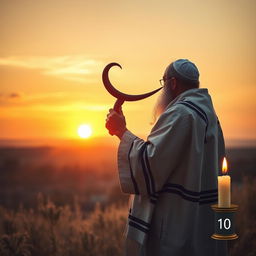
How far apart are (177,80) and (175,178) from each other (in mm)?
672

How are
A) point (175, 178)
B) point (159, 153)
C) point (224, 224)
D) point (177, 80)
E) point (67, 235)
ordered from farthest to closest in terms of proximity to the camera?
point (67, 235) < point (177, 80) < point (175, 178) < point (159, 153) < point (224, 224)

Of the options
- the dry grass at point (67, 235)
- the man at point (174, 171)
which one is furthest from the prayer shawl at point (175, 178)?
the dry grass at point (67, 235)

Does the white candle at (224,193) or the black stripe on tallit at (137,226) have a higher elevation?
the white candle at (224,193)

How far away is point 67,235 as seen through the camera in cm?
677

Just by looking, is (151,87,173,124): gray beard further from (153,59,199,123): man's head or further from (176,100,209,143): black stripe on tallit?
(176,100,209,143): black stripe on tallit

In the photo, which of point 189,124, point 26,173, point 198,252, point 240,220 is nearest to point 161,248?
point 198,252

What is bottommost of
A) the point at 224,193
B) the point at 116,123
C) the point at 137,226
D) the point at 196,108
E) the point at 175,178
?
the point at 137,226

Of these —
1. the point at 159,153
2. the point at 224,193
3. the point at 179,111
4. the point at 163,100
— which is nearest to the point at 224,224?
the point at 224,193

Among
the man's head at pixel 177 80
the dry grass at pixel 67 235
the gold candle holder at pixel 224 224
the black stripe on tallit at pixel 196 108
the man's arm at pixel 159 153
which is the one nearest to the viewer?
the gold candle holder at pixel 224 224

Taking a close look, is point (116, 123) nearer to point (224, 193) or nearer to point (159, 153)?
point (159, 153)

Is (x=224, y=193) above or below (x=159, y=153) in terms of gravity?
below

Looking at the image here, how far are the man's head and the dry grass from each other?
2.44 metres

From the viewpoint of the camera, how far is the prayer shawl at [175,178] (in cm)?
349

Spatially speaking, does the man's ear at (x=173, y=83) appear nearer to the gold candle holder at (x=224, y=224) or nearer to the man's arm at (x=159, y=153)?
the man's arm at (x=159, y=153)
